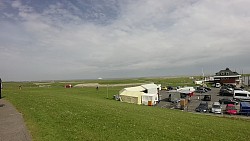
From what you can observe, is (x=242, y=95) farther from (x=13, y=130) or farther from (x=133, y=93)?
(x=13, y=130)

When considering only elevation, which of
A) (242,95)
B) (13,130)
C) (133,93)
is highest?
(133,93)

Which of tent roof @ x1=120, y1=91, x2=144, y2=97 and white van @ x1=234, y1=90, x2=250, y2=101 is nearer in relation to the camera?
tent roof @ x1=120, y1=91, x2=144, y2=97

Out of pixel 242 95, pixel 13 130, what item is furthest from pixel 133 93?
pixel 13 130

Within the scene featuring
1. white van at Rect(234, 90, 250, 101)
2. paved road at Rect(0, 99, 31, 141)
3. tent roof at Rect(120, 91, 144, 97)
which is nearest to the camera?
paved road at Rect(0, 99, 31, 141)

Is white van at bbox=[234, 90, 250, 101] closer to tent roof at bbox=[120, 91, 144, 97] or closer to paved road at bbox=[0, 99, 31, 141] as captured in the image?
tent roof at bbox=[120, 91, 144, 97]

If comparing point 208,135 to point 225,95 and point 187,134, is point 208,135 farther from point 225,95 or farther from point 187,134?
point 225,95

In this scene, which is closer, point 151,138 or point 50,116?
point 151,138

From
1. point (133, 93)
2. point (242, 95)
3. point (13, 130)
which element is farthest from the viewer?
point (242, 95)

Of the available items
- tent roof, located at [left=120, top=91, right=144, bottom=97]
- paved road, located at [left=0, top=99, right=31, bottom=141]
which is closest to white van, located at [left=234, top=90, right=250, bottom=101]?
tent roof, located at [left=120, top=91, right=144, bottom=97]

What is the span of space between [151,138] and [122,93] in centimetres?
4450

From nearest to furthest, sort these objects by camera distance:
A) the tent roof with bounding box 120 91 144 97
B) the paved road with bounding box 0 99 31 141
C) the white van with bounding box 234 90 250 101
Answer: the paved road with bounding box 0 99 31 141
the tent roof with bounding box 120 91 144 97
the white van with bounding box 234 90 250 101

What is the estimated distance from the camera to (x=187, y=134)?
19156mm

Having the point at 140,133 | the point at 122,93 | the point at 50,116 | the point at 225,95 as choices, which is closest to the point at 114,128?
the point at 140,133

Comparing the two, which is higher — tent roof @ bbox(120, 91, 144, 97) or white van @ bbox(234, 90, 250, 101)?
tent roof @ bbox(120, 91, 144, 97)
